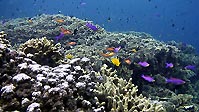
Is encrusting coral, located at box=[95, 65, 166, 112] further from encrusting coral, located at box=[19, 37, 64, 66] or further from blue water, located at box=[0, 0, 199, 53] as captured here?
blue water, located at box=[0, 0, 199, 53]

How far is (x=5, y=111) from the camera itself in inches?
124

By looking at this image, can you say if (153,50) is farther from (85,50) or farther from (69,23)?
(69,23)

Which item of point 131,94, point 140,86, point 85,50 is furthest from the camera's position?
point 85,50

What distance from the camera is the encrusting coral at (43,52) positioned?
4.88 meters

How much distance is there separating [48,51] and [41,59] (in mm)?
200

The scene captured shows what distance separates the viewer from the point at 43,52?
495 cm

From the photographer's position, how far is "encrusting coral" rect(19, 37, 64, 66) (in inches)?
192

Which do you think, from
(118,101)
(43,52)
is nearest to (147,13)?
(43,52)

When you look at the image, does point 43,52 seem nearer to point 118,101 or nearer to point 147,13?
point 118,101

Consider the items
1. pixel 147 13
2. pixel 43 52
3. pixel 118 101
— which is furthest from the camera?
pixel 147 13

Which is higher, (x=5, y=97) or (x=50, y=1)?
(x=50, y=1)

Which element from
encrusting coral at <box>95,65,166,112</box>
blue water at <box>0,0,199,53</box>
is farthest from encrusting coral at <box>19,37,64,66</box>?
blue water at <box>0,0,199,53</box>

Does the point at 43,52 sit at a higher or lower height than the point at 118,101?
higher

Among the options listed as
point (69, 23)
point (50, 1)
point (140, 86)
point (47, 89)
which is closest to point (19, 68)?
point (47, 89)
